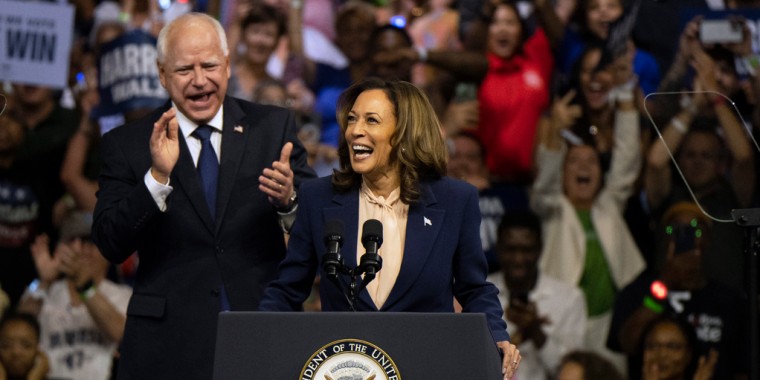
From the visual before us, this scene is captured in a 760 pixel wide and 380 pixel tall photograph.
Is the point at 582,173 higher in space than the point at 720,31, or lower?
lower

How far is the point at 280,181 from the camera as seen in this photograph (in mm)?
3445

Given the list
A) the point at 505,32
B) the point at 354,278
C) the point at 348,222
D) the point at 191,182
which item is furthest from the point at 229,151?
the point at 505,32

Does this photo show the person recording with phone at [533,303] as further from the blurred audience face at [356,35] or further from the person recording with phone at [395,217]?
the person recording with phone at [395,217]

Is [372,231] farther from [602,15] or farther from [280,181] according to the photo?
[602,15]

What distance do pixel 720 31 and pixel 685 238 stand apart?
1.15m

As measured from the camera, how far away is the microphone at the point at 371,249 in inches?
110

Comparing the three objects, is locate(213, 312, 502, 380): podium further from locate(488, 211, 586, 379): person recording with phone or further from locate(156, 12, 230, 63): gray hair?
locate(488, 211, 586, 379): person recording with phone

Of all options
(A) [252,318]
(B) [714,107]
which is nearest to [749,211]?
(A) [252,318]

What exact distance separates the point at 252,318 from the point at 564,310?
13.8ft

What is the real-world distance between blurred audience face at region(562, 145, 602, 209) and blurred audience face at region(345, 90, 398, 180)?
367 cm

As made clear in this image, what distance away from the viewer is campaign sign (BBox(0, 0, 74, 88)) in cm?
693

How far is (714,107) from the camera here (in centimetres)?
627

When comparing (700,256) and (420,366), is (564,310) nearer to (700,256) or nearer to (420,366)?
(700,256)

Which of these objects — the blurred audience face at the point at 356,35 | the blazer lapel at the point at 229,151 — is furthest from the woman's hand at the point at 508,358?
the blurred audience face at the point at 356,35
